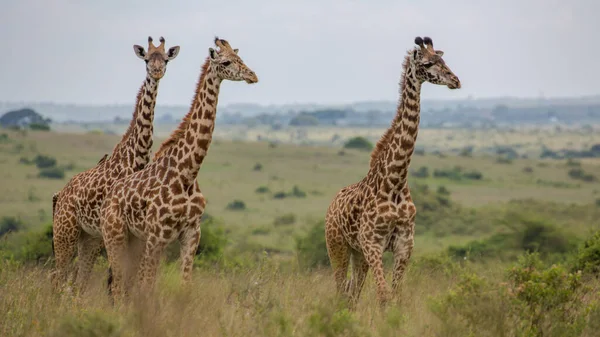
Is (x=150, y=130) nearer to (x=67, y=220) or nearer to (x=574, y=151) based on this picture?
(x=67, y=220)

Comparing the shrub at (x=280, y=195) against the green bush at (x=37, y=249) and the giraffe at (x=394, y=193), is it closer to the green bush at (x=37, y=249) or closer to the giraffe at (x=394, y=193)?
the green bush at (x=37, y=249)

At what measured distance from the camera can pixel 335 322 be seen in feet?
21.1

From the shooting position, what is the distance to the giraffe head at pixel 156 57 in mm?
8875

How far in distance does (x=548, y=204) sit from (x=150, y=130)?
26.7m

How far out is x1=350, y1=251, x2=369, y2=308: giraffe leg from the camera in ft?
30.0

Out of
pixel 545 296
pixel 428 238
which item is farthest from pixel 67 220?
pixel 428 238

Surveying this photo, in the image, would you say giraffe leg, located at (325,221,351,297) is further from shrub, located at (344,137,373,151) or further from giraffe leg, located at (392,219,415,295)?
shrub, located at (344,137,373,151)

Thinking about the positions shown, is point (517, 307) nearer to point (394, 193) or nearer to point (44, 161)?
point (394, 193)

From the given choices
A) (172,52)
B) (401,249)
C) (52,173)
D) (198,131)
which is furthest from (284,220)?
(198,131)

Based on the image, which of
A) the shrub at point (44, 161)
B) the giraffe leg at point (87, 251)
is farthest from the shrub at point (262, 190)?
the giraffe leg at point (87, 251)

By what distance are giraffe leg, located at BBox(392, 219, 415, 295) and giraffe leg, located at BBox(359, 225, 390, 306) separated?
162 millimetres

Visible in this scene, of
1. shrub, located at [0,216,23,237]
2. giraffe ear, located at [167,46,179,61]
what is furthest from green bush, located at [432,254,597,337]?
shrub, located at [0,216,23,237]

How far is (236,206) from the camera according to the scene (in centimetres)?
3478

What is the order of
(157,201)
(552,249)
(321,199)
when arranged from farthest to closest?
(321,199), (552,249), (157,201)
